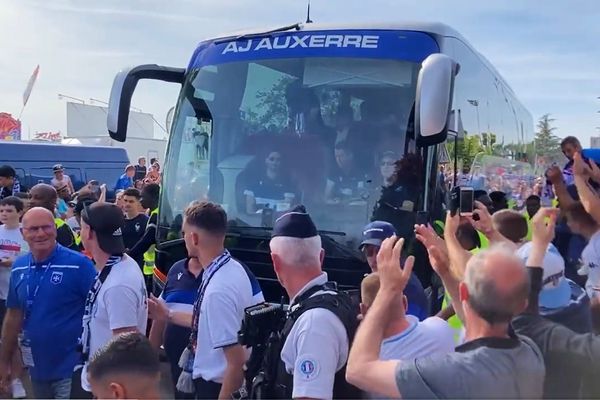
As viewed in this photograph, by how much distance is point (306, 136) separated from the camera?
5.17m

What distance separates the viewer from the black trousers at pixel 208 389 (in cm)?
342

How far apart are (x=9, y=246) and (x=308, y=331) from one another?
4384mm

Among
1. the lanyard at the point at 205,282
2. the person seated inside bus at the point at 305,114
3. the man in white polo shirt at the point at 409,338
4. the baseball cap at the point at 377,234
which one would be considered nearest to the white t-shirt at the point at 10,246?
the person seated inside bus at the point at 305,114

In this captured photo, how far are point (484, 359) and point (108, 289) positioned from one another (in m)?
2.08

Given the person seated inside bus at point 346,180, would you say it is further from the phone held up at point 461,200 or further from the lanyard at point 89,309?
the lanyard at point 89,309

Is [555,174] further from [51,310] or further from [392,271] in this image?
[51,310]

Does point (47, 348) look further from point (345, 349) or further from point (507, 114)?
point (507, 114)

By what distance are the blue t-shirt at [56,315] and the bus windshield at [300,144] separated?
157 cm

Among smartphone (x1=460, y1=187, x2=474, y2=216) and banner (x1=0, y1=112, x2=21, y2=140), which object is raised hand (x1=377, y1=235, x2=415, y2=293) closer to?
smartphone (x1=460, y1=187, x2=474, y2=216)

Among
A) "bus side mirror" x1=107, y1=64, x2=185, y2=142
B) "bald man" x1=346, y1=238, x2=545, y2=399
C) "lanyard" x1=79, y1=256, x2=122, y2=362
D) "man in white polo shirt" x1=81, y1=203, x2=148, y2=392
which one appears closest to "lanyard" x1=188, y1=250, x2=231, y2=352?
"man in white polo shirt" x1=81, y1=203, x2=148, y2=392

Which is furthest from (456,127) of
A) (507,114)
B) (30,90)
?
(30,90)

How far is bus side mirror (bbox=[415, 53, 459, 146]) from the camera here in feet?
13.9

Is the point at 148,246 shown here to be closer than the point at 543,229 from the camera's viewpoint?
No

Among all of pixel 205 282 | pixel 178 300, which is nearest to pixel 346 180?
pixel 178 300
